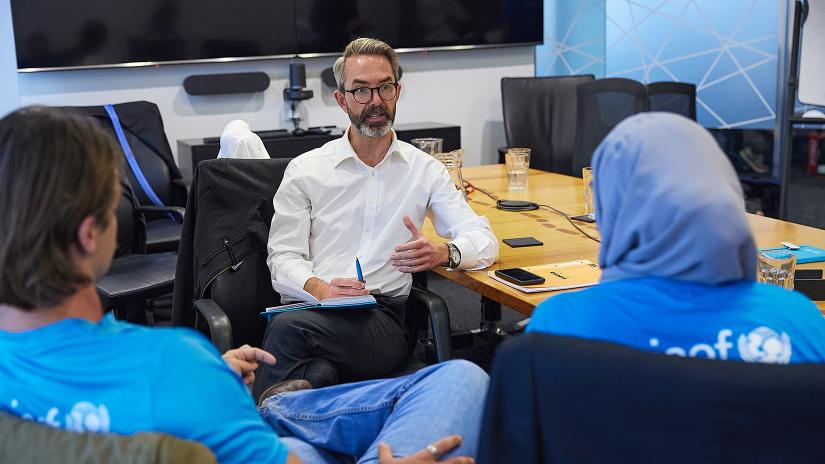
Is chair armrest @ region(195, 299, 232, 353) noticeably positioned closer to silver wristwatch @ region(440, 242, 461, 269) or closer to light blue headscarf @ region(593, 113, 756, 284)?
silver wristwatch @ region(440, 242, 461, 269)

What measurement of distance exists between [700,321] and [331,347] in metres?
1.37

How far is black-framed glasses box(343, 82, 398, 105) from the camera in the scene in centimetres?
294

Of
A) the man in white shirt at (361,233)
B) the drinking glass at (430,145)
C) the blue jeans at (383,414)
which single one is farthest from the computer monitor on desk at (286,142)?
the blue jeans at (383,414)

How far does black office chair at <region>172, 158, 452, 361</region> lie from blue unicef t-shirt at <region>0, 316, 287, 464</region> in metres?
1.34

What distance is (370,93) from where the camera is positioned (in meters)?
2.95

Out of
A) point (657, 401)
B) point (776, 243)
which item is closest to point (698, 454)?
point (657, 401)

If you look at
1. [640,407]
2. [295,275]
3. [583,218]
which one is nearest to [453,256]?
[295,275]

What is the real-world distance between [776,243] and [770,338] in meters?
1.44

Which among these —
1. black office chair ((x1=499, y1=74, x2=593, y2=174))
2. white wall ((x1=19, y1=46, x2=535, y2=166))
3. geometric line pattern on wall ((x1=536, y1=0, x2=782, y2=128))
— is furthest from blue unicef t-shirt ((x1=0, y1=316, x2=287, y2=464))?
geometric line pattern on wall ((x1=536, y1=0, x2=782, y2=128))

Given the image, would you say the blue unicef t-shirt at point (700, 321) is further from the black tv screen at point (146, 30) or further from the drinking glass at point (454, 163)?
the black tv screen at point (146, 30)

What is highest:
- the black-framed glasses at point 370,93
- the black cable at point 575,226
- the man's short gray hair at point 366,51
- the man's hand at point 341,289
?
the man's short gray hair at point 366,51

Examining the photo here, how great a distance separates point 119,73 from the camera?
5.53m

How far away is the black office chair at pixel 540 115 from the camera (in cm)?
575

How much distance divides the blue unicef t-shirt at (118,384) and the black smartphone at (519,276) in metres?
1.21
